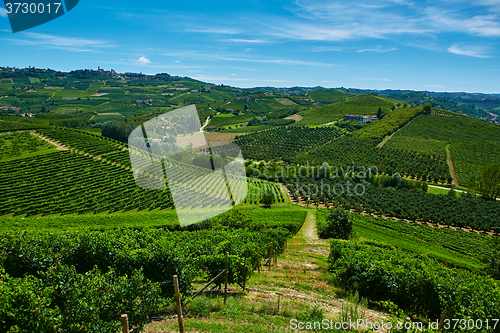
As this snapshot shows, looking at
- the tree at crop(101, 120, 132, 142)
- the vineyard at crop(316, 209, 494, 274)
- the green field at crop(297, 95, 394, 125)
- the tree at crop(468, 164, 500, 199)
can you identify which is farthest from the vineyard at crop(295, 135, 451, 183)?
the tree at crop(101, 120, 132, 142)

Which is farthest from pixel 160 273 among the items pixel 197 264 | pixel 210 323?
pixel 210 323

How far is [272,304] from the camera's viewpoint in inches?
445

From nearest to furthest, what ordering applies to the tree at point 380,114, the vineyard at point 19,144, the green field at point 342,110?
the vineyard at point 19,144
the tree at point 380,114
the green field at point 342,110

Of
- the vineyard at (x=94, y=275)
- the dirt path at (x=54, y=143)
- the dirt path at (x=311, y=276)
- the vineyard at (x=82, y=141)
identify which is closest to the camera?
the vineyard at (x=94, y=275)

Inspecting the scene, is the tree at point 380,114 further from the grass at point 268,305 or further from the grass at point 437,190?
the grass at point 268,305

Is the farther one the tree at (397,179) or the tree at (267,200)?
the tree at (397,179)

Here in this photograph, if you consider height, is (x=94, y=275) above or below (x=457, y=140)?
below

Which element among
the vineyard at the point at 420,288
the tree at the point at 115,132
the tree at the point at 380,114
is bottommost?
the vineyard at the point at 420,288

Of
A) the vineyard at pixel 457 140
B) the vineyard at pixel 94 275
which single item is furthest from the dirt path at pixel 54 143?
the vineyard at pixel 457 140

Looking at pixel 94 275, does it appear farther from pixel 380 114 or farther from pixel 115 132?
pixel 380 114

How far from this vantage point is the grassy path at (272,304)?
9144 millimetres

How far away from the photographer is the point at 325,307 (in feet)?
37.7

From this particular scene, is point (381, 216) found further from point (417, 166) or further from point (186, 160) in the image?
point (186, 160)

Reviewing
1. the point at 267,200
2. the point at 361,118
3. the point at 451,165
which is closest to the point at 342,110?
the point at 361,118
